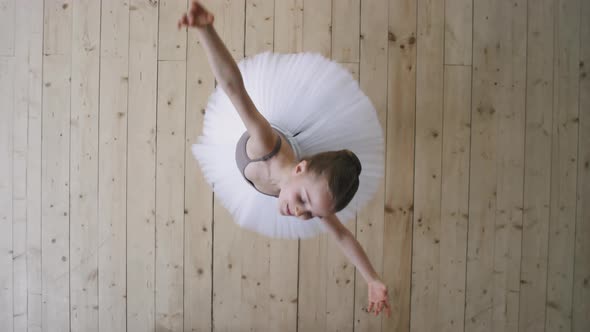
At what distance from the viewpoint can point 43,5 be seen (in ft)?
4.73

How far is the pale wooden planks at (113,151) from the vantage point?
143 cm

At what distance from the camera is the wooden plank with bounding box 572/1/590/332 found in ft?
4.77

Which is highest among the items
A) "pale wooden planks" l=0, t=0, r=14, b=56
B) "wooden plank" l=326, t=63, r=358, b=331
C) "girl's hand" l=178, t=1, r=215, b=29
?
"pale wooden planks" l=0, t=0, r=14, b=56

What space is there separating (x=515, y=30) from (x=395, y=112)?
54cm

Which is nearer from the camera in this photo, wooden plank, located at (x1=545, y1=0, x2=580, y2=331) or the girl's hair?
the girl's hair

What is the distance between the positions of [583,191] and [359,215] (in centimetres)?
84

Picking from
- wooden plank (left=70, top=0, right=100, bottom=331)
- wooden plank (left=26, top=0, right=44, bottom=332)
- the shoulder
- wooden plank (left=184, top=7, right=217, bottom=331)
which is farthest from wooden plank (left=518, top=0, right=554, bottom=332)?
wooden plank (left=26, top=0, right=44, bottom=332)

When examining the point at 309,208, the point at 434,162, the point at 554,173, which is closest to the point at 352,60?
the point at 434,162

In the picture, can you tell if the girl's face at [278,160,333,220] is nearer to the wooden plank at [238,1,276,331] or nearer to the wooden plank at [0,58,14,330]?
the wooden plank at [238,1,276,331]

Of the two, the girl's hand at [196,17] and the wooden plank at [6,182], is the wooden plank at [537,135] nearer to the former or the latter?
the girl's hand at [196,17]

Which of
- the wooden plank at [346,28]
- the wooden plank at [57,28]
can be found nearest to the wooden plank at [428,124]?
the wooden plank at [346,28]

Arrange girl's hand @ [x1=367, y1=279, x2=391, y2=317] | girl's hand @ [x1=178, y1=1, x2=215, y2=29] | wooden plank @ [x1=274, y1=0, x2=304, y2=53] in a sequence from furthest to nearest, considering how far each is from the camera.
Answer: wooden plank @ [x1=274, y1=0, x2=304, y2=53] < girl's hand @ [x1=367, y1=279, x2=391, y2=317] < girl's hand @ [x1=178, y1=1, x2=215, y2=29]

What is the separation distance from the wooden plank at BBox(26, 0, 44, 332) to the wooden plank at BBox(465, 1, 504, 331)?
5.20 ft

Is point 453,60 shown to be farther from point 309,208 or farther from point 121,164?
point 121,164
